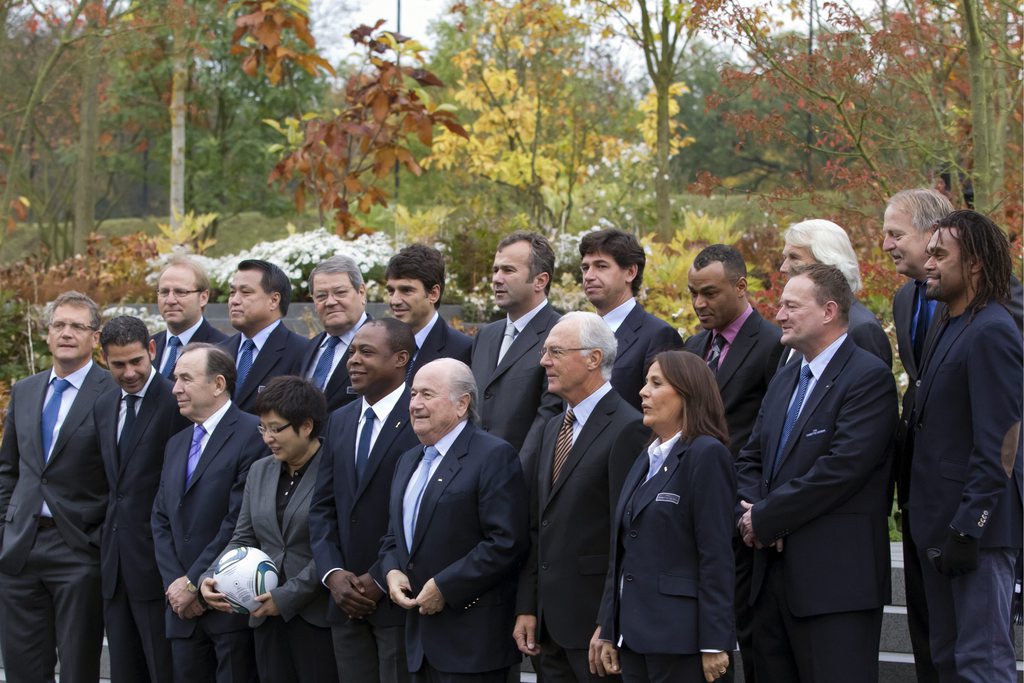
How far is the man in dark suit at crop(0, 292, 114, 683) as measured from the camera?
6766mm

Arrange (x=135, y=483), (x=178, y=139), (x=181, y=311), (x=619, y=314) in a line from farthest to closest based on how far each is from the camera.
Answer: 1. (x=178, y=139)
2. (x=181, y=311)
3. (x=135, y=483)
4. (x=619, y=314)

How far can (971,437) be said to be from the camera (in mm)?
4781

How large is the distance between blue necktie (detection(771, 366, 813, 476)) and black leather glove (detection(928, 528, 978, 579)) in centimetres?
82

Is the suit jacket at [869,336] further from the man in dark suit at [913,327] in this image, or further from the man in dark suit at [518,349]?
the man in dark suit at [518,349]

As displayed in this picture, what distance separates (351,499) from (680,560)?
5.95 feet

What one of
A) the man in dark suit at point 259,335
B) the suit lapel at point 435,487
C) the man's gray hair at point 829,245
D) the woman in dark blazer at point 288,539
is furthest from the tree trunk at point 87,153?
the man's gray hair at point 829,245

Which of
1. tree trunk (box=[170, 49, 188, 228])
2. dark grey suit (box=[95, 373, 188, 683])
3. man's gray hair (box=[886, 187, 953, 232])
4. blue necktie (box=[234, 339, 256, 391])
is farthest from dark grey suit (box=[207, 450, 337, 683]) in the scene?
tree trunk (box=[170, 49, 188, 228])

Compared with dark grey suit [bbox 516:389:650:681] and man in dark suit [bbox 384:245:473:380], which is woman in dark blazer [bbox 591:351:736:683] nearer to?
dark grey suit [bbox 516:389:650:681]

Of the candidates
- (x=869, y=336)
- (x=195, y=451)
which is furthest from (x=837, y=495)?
(x=195, y=451)

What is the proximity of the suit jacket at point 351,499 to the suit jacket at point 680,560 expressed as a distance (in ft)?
4.73

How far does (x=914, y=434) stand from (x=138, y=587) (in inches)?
160

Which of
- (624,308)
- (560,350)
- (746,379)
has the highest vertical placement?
(624,308)

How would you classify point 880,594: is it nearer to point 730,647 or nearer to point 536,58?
point 730,647

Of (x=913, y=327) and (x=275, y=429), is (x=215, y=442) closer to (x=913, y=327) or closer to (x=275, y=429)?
(x=275, y=429)
